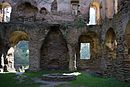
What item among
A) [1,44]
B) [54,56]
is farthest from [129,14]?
[1,44]

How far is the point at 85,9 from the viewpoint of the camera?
22.4m

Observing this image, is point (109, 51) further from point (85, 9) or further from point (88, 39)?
point (85, 9)

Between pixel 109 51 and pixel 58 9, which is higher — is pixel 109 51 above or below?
below

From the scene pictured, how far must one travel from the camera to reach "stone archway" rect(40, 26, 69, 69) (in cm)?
2059

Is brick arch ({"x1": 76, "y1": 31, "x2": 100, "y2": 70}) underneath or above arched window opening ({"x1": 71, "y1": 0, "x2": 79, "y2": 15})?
underneath

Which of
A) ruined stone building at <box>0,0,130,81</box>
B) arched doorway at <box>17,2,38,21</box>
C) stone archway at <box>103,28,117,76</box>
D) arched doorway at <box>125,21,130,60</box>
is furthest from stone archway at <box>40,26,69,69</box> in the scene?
arched doorway at <box>125,21,130,60</box>

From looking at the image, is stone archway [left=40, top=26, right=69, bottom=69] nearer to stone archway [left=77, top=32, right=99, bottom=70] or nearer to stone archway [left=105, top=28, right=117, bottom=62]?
stone archway [left=77, top=32, right=99, bottom=70]

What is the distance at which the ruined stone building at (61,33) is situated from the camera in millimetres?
17922

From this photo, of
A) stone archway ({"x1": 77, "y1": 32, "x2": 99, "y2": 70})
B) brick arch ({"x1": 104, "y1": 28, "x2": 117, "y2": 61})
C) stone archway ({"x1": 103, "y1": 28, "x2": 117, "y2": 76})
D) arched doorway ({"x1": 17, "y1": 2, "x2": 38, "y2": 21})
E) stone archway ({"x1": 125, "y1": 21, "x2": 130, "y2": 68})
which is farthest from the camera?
arched doorway ({"x1": 17, "y1": 2, "x2": 38, "y2": 21})

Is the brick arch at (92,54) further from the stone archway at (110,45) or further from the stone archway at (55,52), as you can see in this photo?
the stone archway at (110,45)

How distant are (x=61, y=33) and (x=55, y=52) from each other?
67.2 inches

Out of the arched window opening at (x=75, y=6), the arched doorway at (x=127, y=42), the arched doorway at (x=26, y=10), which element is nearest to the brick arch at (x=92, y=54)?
the arched window opening at (x=75, y=6)

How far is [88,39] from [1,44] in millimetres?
7523

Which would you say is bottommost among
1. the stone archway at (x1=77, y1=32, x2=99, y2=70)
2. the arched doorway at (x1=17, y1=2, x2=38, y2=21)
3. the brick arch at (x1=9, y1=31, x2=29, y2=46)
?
the stone archway at (x1=77, y1=32, x2=99, y2=70)
